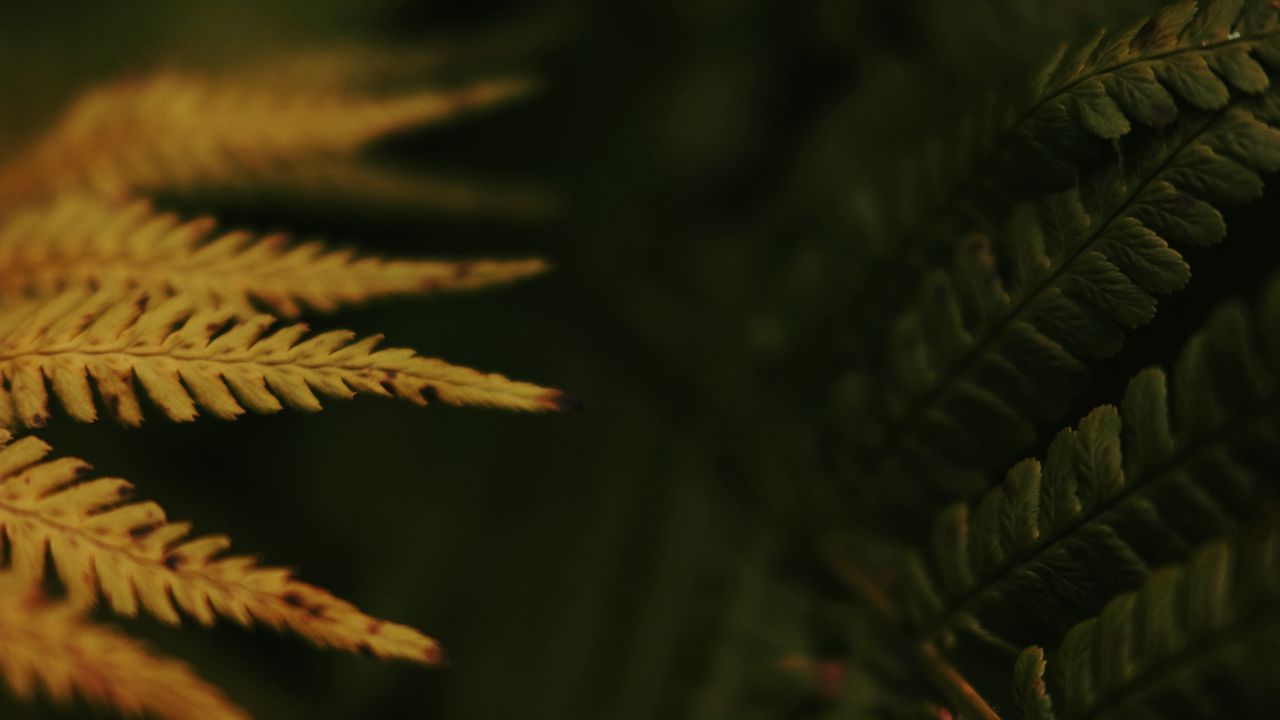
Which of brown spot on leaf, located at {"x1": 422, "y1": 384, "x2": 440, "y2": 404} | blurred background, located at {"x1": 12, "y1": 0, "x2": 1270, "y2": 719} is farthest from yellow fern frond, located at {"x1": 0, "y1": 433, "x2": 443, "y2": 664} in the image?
blurred background, located at {"x1": 12, "y1": 0, "x2": 1270, "y2": 719}

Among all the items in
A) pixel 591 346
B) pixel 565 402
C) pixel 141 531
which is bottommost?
pixel 141 531

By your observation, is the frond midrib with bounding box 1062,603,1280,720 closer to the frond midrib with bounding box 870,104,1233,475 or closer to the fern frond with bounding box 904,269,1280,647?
the fern frond with bounding box 904,269,1280,647

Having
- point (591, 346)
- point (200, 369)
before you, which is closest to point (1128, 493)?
point (200, 369)

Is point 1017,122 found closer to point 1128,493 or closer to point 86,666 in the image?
point 1128,493

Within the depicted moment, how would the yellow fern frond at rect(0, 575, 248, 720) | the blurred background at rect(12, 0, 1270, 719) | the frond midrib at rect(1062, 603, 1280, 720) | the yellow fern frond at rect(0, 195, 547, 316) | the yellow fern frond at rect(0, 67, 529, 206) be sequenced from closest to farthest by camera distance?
the frond midrib at rect(1062, 603, 1280, 720) → the yellow fern frond at rect(0, 575, 248, 720) → the yellow fern frond at rect(0, 195, 547, 316) → the yellow fern frond at rect(0, 67, 529, 206) → the blurred background at rect(12, 0, 1270, 719)

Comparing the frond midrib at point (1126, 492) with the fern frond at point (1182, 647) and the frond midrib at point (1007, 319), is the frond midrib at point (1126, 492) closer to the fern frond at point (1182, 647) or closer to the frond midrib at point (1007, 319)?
the fern frond at point (1182, 647)

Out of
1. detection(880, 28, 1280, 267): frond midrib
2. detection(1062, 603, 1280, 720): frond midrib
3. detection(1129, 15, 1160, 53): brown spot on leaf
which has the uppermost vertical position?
detection(1129, 15, 1160, 53): brown spot on leaf

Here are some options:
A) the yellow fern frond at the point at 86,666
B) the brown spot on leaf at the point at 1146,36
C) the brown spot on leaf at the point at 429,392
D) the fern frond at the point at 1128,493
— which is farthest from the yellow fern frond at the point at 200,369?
the brown spot on leaf at the point at 1146,36
